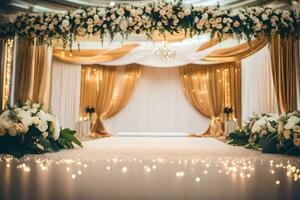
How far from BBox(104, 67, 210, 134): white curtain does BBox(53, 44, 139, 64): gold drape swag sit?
1.26 meters

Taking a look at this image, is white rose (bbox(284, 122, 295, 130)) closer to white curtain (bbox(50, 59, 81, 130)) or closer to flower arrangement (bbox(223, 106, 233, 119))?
flower arrangement (bbox(223, 106, 233, 119))

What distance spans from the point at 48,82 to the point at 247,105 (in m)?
5.48

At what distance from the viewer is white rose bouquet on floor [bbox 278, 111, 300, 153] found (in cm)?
386

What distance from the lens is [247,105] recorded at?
30.0ft

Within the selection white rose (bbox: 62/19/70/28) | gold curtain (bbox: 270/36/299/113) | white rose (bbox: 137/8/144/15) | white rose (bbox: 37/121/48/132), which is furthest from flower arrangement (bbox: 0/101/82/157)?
gold curtain (bbox: 270/36/299/113)

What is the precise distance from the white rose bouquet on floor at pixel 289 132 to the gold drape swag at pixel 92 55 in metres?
5.72

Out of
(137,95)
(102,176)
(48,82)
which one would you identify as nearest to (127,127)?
(137,95)

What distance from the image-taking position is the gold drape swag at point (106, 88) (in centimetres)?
995

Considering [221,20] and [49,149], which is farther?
[221,20]

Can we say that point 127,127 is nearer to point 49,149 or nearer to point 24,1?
point 24,1

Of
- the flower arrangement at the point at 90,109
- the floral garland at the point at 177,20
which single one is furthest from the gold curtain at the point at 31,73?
the floral garland at the point at 177,20

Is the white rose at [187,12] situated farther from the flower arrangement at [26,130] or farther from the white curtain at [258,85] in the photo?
the white curtain at [258,85]

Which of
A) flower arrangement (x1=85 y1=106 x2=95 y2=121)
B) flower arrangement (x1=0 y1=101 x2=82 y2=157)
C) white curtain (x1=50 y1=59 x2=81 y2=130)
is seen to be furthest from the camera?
white curtain (x1=50 y1=59 x2=81 y2=130)

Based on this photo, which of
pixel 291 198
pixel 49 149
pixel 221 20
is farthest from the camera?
pixel 221 20
